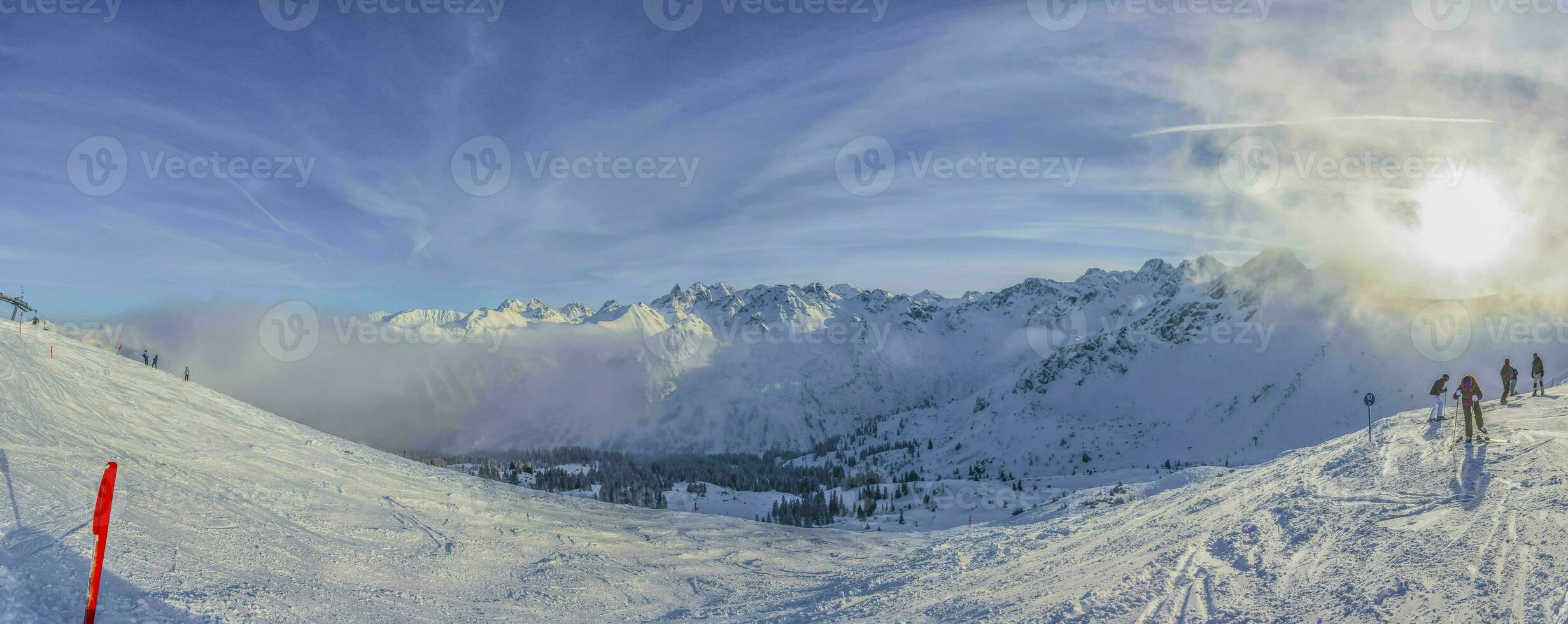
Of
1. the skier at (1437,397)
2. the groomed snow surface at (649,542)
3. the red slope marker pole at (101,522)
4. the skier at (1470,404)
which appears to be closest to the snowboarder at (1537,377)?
the groomed snow surface at (649,542)

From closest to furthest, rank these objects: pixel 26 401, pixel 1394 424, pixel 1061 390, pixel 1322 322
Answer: pixel 1394 424 → pixel 26 401 → pixel 1322 322 → pixel 1061 390

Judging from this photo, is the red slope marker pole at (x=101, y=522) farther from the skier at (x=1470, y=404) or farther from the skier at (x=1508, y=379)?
the skier at (x=1508, y=379)

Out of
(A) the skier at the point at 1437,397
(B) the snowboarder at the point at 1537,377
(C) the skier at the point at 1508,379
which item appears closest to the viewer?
(A) the skier at the point at 1437,397

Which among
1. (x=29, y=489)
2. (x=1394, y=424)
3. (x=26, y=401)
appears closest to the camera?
(x=29, y=489)

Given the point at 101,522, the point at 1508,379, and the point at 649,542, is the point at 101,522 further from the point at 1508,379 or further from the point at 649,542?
the point at 1508,379

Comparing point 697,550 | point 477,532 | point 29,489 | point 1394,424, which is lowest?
point 697,550

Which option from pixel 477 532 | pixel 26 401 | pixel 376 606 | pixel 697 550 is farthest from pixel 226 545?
pixel 697 550

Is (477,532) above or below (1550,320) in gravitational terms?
below

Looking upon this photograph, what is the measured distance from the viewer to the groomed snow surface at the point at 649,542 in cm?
1266

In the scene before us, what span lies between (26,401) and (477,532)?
18000 millimetres

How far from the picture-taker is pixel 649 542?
113 ft

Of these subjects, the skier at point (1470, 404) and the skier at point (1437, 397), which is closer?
the skier at point (1470, 404)

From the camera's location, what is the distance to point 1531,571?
1070cm

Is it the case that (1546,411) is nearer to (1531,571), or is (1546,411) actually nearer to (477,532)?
(1531,571)
